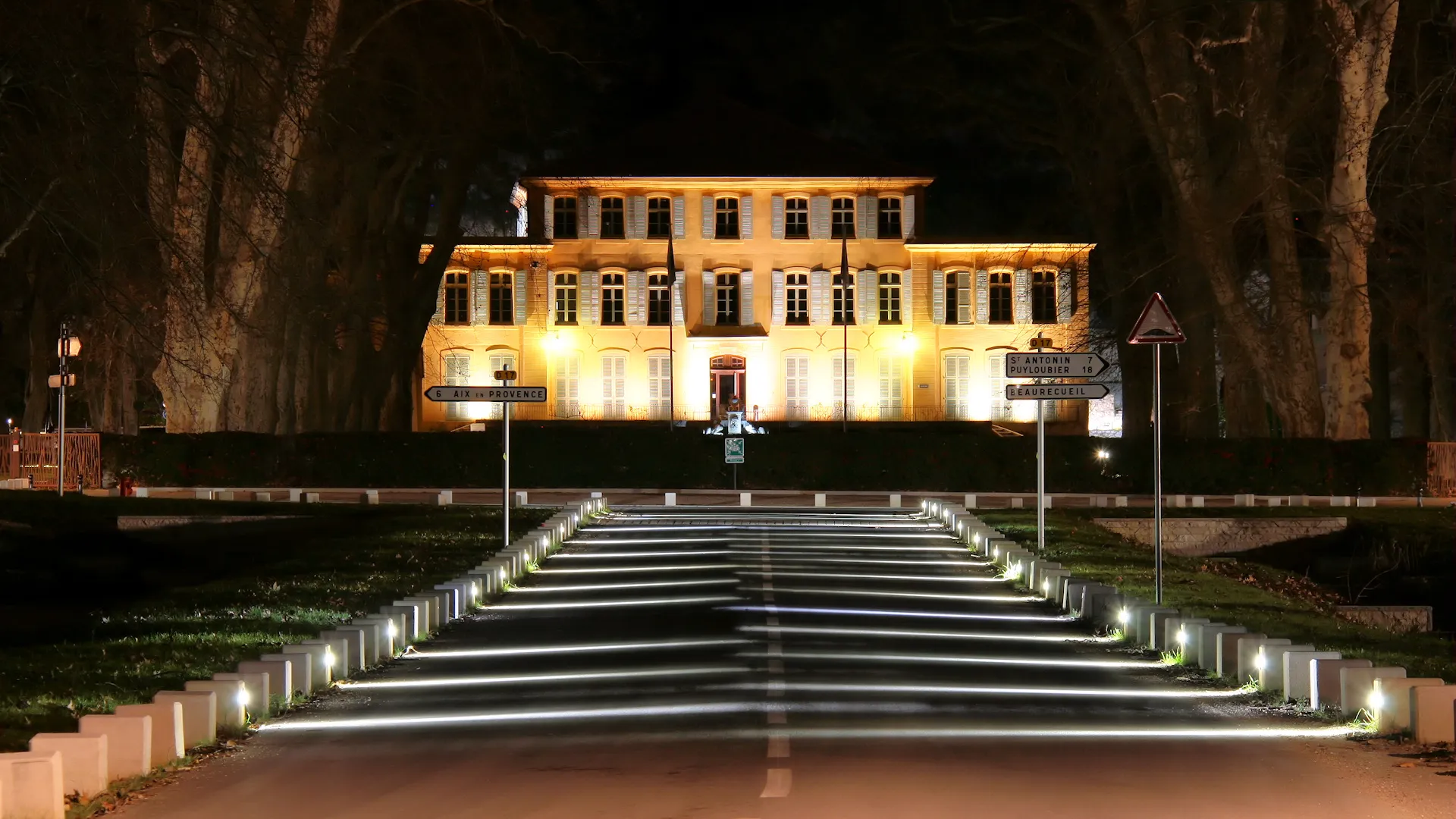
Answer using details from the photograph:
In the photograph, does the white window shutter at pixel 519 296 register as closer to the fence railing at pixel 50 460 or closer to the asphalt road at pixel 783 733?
the fence railing at pixel 50 460

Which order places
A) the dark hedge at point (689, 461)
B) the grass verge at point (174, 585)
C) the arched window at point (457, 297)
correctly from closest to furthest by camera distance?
1. the grass verge at point (174, 585)
2. the dark hedge at point (689, 461)
3. the arched window at point (457, 297)

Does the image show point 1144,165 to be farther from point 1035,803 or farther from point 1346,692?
point 1035,803

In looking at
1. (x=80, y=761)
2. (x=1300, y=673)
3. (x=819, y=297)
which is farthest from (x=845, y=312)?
(x=80, y=761)

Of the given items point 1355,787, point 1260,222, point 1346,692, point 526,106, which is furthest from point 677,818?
point 1260,222

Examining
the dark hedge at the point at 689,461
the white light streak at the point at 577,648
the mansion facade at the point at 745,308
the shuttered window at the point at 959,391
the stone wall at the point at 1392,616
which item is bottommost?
the stone wall at the point at 1392,616

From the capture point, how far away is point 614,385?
211ft

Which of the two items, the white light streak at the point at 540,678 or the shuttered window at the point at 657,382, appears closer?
the white light streak at the point at 540,678

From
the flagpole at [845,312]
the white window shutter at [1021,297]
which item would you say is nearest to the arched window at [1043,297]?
the white window shutter at [1021,297]

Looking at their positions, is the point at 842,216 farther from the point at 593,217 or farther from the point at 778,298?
the point at 593,217

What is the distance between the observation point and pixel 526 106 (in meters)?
38.1

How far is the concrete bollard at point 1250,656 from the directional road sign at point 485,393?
33.3 feet

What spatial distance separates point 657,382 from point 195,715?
5437cm

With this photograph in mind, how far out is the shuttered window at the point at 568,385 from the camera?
6431cm

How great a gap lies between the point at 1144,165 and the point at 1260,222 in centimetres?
385
